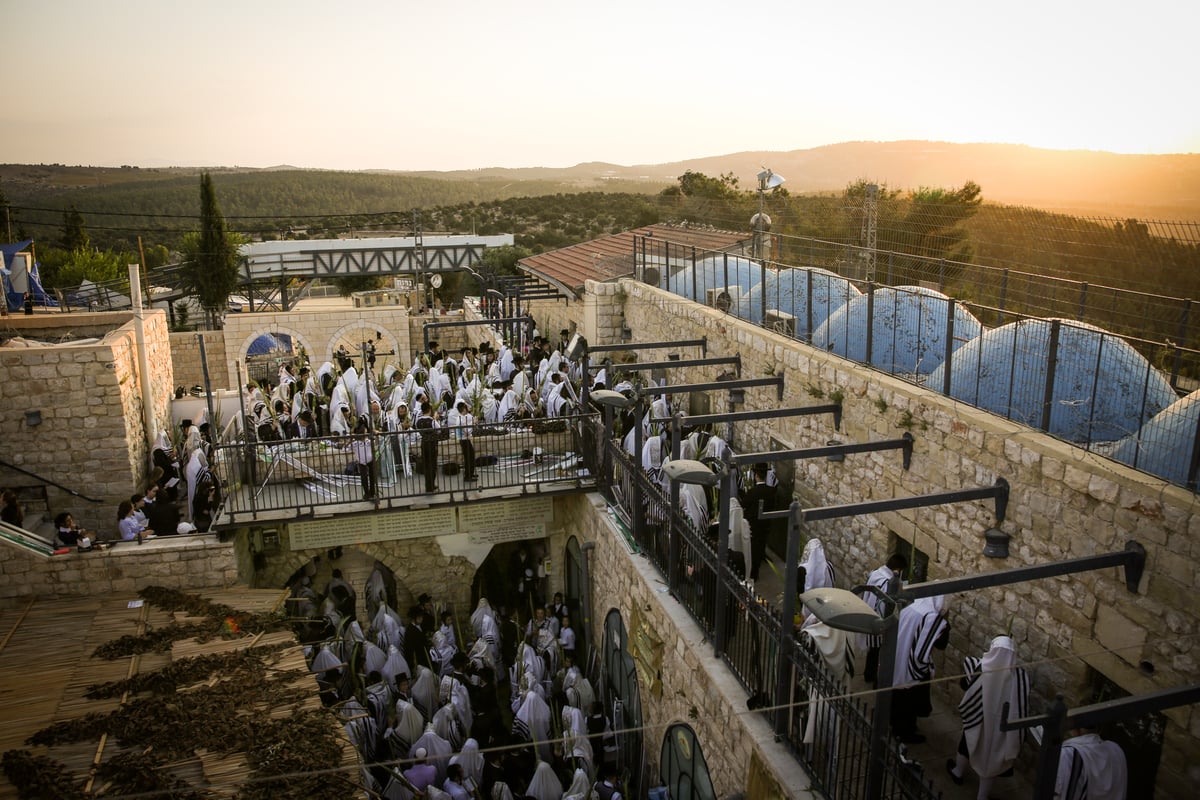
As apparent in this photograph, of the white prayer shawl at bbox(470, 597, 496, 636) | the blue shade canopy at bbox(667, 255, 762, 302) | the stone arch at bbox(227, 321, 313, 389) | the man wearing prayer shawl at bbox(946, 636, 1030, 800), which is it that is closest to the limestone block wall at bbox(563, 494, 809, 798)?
the man wearing prayer shawl at bbox(946, 636, 1030, 800)

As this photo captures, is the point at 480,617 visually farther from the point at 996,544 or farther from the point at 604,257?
the point at 604,257

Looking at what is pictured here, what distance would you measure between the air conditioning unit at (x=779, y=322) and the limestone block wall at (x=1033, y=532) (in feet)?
3.49

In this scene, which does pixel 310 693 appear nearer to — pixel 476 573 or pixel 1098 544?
pixel 476 573

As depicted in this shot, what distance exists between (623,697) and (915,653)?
4013 mm

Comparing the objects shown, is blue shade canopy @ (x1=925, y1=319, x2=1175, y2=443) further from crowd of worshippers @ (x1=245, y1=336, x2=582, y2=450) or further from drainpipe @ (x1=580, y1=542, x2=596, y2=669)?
crowd of worshippers @ (x1=245, y1=336, x2=582, y2=450)

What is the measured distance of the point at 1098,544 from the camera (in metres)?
5.12

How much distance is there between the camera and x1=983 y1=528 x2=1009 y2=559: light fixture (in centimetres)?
589

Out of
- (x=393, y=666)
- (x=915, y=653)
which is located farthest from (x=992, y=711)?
(x=393, y=666)

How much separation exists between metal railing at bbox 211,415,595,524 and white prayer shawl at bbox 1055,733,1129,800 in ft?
21.6

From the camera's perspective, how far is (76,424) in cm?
1094

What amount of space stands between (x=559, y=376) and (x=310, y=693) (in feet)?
21.7

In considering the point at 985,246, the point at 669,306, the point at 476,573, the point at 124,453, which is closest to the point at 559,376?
the point at 669,306

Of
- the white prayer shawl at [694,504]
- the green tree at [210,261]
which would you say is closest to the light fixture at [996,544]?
the white prayer shawl at [694,504]

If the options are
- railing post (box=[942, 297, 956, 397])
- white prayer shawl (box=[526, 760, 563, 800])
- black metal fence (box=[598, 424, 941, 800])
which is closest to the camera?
black metal fence (box=[598, 424, 941, 800])
